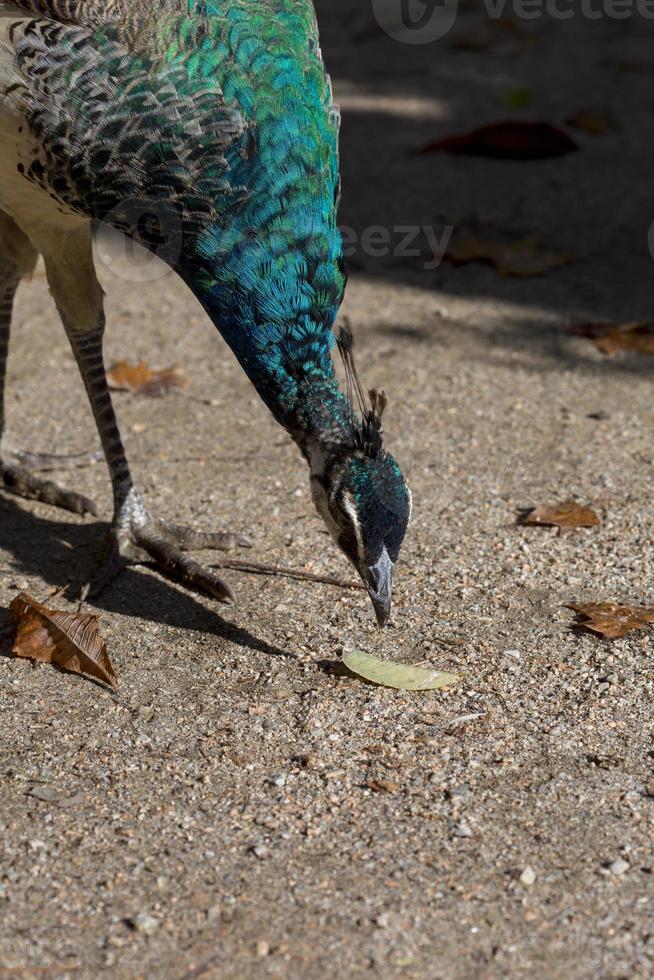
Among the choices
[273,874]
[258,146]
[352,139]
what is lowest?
[352,139]

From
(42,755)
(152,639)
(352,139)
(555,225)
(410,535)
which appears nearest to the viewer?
(42,755)

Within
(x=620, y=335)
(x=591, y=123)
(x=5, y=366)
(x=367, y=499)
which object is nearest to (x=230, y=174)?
(x=367, y=499)

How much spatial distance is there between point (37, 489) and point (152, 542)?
0.69 metres

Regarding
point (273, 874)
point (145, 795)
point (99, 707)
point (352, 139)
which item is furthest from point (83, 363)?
point (352, 139)

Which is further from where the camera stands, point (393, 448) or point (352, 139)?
point (352, 139)

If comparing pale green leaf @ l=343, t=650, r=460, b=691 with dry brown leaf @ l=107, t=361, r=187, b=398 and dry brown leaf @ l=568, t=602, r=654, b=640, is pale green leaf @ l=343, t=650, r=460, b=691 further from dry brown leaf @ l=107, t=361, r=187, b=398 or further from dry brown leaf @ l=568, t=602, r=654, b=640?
dry brown leaf @ l=107, t=361, r=187, b=398

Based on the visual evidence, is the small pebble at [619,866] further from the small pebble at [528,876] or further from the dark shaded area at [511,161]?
Result: the dark shaded area at [511,161]

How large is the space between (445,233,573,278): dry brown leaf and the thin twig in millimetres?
3017

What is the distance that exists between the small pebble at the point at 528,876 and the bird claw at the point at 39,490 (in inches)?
98.0

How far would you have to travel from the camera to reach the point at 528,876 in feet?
10.3

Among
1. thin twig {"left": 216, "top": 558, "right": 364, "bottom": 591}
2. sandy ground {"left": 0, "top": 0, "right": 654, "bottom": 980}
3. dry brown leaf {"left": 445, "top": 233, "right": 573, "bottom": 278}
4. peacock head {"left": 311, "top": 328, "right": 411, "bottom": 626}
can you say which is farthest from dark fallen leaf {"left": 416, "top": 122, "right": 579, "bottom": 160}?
peacock head {"left": 311, "top": 328, "right": 411, "bottom": 626}

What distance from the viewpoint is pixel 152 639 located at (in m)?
4.22

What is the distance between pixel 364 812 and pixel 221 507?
190cm

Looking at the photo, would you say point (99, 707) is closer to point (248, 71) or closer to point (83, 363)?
point (83, 363)
